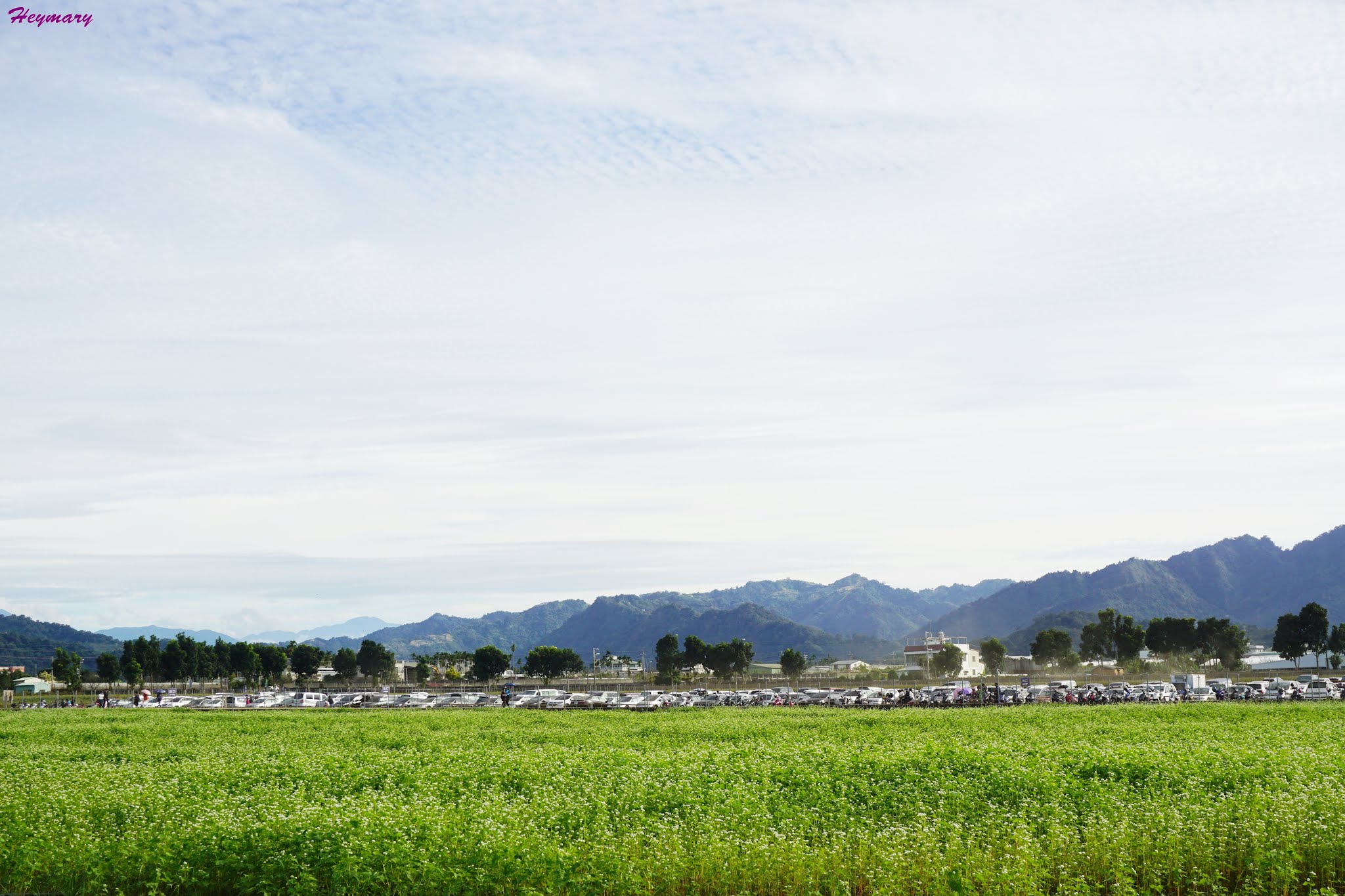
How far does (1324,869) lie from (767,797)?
11.4 meters

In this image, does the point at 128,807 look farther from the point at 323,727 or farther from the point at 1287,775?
the point at 323,727

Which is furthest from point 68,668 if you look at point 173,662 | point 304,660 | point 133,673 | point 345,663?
point 345,663

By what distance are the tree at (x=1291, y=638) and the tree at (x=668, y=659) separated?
76527 mm

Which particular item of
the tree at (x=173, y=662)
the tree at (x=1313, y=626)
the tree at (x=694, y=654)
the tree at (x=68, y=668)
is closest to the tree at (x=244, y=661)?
the tree at (x=173, y=662)

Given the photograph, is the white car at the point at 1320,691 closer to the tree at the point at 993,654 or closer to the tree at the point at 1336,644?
the tree at the point at 1336,644

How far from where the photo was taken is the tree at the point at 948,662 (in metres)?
167

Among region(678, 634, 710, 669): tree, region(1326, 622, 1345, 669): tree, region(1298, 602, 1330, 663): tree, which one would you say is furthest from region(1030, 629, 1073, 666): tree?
region(678, 634, 710, 669): tree

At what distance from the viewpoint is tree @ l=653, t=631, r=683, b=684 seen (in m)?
146

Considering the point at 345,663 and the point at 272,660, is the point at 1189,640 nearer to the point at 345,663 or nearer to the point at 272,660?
the point at 345,663

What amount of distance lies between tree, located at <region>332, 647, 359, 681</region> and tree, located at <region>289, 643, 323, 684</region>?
2.97 m

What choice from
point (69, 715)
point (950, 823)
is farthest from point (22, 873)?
point (69, 715)

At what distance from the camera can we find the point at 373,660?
166625 mm

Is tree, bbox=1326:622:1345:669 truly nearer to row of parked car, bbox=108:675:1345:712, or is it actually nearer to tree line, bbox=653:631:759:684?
row of parked car, bbox=108:675:1345:712

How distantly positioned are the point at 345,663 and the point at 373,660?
491 centimetres
